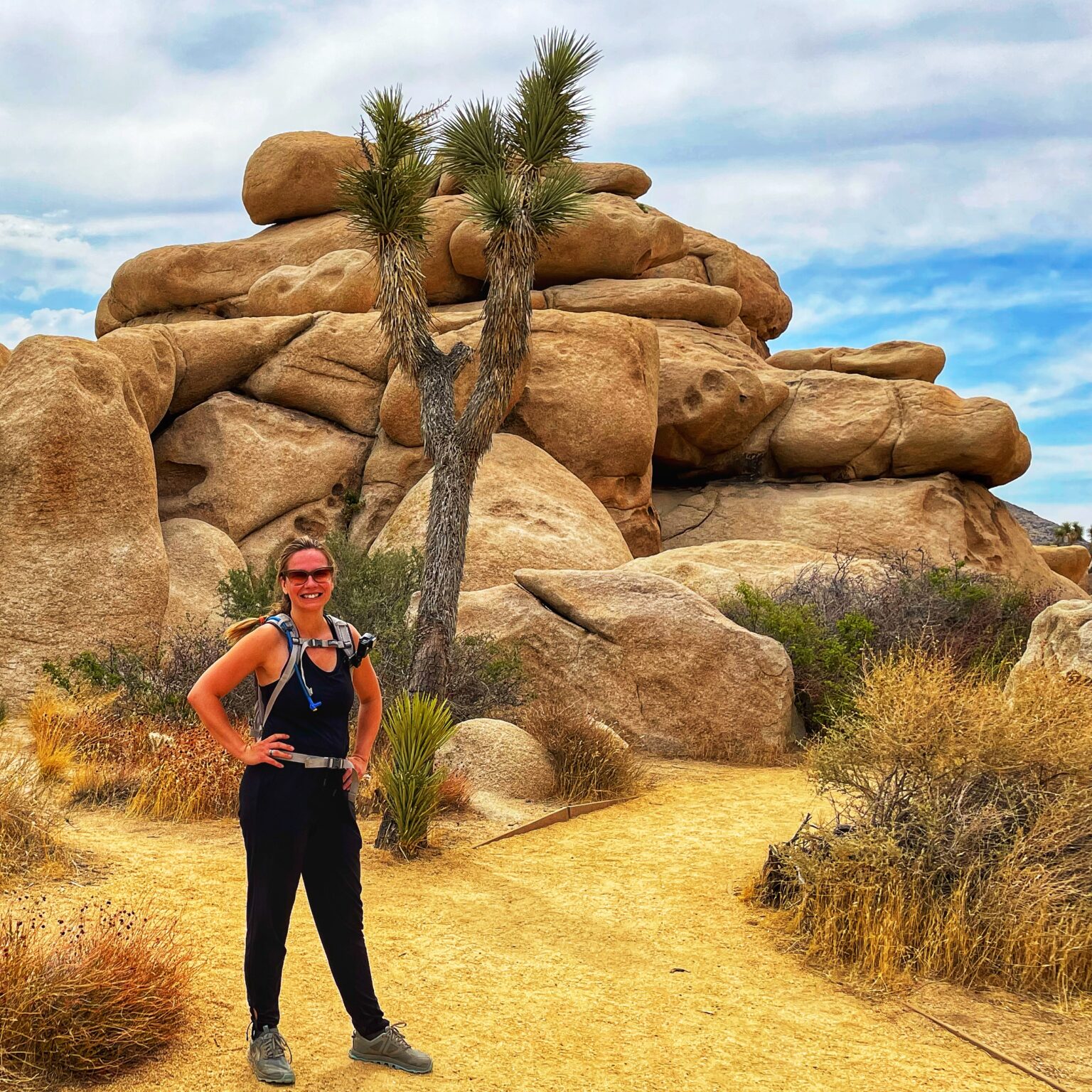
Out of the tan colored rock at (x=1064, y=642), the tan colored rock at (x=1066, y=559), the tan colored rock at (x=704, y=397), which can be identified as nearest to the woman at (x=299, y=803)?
the tan colored rock at (x=1064, y=642)

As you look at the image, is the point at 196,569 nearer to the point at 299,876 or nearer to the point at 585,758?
the point at 585,758

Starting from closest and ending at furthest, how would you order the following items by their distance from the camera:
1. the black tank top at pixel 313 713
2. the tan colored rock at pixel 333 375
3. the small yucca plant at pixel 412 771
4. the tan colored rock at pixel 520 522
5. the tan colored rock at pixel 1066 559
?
the black tank top at pixel 313 713 → the small yucca plant at pixel 412 771 → the tan colored rock at pixel 520 522 → the tan colored rock at pixel 333 375 → the tan colored rock at pixel 1066 559

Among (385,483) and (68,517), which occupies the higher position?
(385,483)

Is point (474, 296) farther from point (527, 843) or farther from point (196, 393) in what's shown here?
point (527, 843)

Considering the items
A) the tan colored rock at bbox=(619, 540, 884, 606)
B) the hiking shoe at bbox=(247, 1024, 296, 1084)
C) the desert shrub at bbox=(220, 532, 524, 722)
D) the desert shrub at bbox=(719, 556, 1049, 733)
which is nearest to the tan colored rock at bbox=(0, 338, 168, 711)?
the desert shrub at bbox=(220, 532, 524, 722)

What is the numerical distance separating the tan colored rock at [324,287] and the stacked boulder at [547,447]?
71 millimetres

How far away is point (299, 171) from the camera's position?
24.5 metres

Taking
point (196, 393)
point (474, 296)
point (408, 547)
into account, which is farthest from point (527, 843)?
point (474, 296)

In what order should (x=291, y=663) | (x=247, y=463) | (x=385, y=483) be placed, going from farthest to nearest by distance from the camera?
1. (x=385, y=483)
2. (x=247, y=463)
3. (x=291, y=663)

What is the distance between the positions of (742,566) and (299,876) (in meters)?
11.6

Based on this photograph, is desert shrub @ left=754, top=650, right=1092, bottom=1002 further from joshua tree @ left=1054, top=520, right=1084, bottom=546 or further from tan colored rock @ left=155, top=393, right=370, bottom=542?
joshua tree @ left=1054, top=520, right=1084, bottom=546

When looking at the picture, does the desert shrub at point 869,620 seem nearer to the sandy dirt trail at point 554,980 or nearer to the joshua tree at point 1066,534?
the sandy dirt trail at point 554,980

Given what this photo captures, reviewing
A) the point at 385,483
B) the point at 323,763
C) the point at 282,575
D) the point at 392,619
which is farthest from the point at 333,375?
the point at 323,763

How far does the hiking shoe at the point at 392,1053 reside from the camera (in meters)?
4.17
